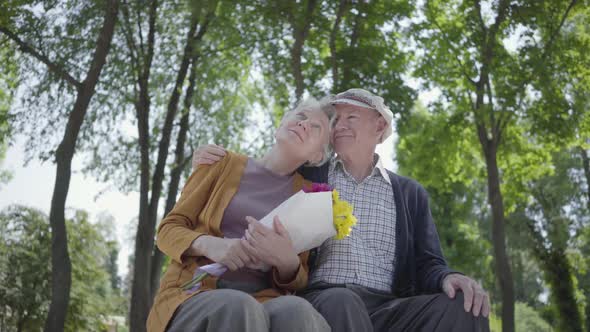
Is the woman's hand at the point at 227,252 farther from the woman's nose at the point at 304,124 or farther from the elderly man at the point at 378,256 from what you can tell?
the woman's nose at the point at 304,124

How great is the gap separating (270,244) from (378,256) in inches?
34.2

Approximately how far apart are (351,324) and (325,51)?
10899mm

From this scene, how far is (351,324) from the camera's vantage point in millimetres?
2479

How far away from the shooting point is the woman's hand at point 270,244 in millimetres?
2439

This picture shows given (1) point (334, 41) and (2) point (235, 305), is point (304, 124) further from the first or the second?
(1) point (334, 41)

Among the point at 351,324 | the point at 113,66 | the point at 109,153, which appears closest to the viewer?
the point at 351,324

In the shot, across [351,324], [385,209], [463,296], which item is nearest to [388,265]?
[385,209]

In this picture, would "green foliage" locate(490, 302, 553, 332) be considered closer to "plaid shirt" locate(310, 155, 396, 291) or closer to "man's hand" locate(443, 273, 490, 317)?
"plaid shirt" locate(310, 155, 396, 291)

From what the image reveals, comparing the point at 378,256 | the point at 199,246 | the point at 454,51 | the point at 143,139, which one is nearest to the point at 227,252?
the point at 199,246

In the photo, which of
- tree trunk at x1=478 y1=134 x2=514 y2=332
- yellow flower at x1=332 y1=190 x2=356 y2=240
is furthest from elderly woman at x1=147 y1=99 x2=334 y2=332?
tree trunk at x1=478 y1=134 x2=514 y2=332

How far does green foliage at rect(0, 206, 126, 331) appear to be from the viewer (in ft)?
52.6

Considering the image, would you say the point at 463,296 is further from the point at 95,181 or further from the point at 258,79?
the point at 258,79

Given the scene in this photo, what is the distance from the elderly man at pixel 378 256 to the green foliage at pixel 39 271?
583 inches

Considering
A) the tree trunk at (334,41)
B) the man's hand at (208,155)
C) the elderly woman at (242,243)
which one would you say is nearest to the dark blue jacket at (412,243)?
the elderly woman at (242,243)
